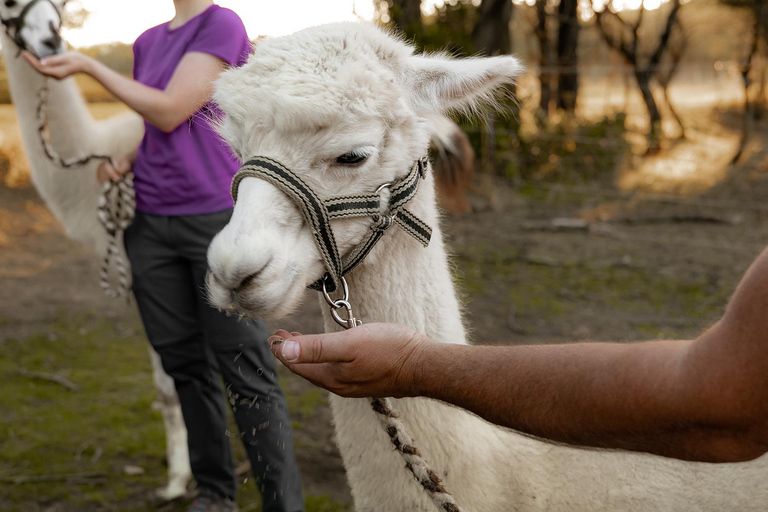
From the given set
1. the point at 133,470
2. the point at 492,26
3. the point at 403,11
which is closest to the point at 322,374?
the point at 133,470

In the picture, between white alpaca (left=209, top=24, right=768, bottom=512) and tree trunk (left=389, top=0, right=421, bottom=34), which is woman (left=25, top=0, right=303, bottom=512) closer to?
white alpaca (left=209, top=24, right=768, bottom=512)

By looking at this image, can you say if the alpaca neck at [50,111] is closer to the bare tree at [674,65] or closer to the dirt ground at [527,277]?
the dirt ground at [527,277]

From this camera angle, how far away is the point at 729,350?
845 mm

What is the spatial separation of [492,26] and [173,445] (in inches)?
304

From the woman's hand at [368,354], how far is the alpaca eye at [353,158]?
424mm

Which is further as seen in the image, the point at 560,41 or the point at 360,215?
the point at 560,41

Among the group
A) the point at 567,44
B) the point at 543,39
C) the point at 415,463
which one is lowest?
the point at 415,463

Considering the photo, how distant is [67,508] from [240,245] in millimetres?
2410

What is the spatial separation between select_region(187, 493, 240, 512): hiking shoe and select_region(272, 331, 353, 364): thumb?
1.66 m

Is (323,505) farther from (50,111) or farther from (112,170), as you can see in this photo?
(50,111)

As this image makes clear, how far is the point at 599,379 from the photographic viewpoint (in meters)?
0.96

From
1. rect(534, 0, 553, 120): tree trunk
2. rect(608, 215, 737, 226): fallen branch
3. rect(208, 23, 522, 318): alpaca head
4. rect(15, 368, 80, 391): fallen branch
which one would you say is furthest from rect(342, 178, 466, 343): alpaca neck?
rect(534, 0, 553, 120): tree trunk

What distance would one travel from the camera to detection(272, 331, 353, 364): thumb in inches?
46.9

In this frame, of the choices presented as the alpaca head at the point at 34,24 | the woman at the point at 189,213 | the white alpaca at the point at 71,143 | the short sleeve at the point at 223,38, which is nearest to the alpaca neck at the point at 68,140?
the white alpaca at the point at 71,143
